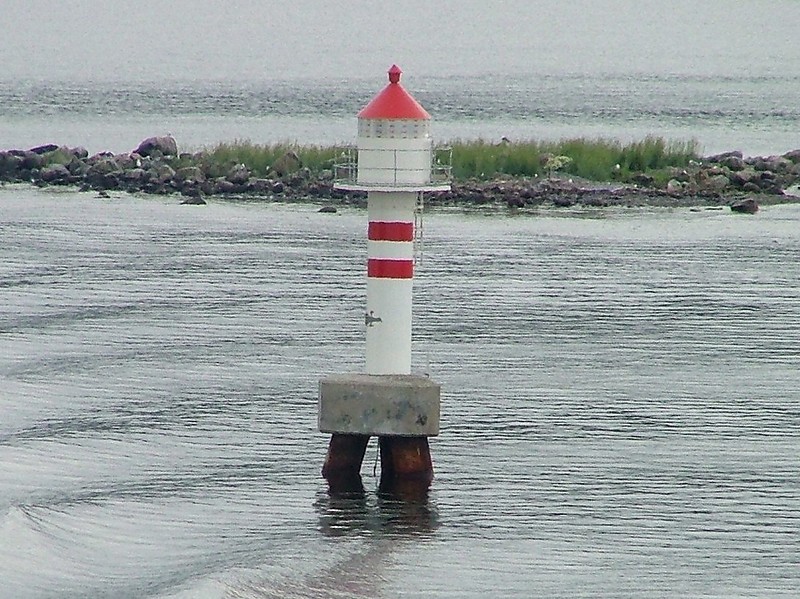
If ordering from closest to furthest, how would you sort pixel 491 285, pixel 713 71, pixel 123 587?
pixel 123 587 → pixel 491 285 → pixel 713 71

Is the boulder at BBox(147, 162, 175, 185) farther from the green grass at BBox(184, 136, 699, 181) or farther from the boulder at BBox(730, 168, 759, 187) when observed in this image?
the boulder at BBox(730, 168, 759, 187)

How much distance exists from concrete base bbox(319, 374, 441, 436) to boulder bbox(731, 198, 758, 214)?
28080 mm

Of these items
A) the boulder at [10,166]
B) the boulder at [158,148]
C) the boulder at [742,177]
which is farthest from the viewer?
the boulder at [158,148]

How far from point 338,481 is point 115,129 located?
230 feet

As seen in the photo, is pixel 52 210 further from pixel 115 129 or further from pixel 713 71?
pixel 713 71

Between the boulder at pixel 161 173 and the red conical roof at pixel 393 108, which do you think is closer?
the red conical roof at pixel 393 108

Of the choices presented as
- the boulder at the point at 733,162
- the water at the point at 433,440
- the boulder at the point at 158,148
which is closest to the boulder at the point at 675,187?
the boulder at the point at 733,162

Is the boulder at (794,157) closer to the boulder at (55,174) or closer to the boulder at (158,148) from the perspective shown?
the boulder at (158,148)

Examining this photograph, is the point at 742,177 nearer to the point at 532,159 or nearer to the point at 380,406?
the point at 532,159

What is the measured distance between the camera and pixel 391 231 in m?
14.3

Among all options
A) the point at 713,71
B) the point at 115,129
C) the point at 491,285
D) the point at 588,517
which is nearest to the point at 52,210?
the point at 491,285

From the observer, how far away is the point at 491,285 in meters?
27.7

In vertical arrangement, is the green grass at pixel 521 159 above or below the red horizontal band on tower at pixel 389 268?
below

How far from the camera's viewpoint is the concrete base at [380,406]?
14.1 meters
